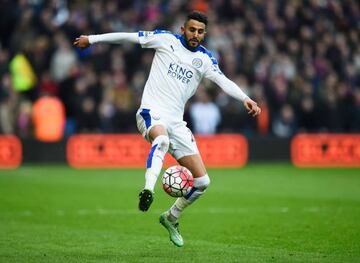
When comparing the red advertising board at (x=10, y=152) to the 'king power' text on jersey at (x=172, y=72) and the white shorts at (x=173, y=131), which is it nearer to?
the 'king power' text on jersey at (x=172, y=72)

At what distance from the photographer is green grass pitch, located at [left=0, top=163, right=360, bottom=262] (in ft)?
32.9

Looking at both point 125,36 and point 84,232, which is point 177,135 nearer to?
point 125,36

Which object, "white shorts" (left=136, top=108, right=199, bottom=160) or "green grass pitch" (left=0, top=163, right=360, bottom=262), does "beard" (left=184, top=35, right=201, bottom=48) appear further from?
"green grass pitch" (left=0, top=163, right=360, bottom=262)

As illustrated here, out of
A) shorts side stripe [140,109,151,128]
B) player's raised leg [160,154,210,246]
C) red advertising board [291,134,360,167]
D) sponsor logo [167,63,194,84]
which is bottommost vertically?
red advertising board [291,134,360,167]

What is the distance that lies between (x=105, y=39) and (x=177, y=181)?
1.83 meters

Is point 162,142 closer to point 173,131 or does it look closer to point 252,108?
point 173,131

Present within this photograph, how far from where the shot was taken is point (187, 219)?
13.9 metres

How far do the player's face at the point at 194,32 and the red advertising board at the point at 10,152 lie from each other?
12.9m

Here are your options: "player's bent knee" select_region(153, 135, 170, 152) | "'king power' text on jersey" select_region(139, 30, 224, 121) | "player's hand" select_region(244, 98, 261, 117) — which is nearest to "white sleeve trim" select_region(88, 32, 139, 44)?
Result: "'king power' text on jersey" select_region(139, 30, 224, 121)

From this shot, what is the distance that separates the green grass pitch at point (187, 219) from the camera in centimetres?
1003

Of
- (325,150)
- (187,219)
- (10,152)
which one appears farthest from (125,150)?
(187,219)

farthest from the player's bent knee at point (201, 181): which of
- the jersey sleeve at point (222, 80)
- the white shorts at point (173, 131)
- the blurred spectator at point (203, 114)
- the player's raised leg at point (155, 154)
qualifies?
the blurred spectator at point (203, 114)

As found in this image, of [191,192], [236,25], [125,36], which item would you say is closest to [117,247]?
[191,192]

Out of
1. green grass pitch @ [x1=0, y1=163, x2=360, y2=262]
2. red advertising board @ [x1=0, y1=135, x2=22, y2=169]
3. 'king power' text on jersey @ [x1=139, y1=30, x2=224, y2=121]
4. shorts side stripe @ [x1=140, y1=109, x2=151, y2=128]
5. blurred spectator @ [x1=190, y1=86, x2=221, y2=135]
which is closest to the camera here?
green grass pitch @ [x1=0, y1=163, x2=360, y2=262]
